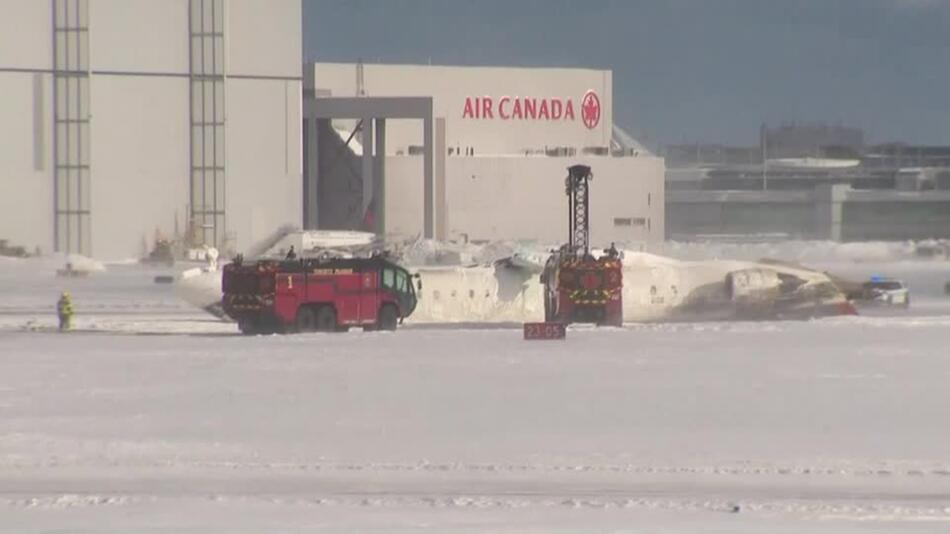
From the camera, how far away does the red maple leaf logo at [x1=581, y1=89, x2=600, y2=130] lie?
311ft

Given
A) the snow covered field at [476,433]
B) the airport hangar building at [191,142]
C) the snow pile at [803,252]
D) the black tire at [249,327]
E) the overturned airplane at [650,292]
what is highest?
the airport hangar building at [191,142]

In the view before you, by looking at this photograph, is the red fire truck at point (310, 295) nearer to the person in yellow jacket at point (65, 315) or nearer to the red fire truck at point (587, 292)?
the person in yellow jacket at point (65, 315)

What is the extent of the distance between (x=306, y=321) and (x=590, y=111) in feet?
187

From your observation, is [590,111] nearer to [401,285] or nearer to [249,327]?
[401,285]

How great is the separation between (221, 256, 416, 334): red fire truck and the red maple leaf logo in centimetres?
5493

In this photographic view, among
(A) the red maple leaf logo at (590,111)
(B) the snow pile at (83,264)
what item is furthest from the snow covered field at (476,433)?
(A) the red maple leaf logo at (590,111)

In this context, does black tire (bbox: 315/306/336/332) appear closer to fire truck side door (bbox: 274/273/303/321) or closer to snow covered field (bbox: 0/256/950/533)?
fire truck side door (bbox: 274/273/303/321)

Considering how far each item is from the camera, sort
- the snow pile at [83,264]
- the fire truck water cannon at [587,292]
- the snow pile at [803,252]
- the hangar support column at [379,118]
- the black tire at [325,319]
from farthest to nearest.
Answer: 1. the hangar support column at [379,118]
2. the snow pile at [803,252]
3. the snow pile at [83,264]
4. the fire truck water cannon at [587,292]
5. the black tire at [325,319]

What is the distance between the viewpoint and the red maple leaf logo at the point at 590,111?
311 ft

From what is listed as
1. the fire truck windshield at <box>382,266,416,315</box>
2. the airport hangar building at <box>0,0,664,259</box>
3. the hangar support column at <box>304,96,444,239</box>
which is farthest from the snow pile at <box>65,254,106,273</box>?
the fire truck windshield at <box>382,266,416,315</box>

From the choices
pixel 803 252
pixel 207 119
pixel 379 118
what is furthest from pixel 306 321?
pixel 379 118

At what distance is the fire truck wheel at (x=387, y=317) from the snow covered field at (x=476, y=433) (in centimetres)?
326

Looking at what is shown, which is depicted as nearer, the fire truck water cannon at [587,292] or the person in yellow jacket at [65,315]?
the person in yellow jacket at [65,315]

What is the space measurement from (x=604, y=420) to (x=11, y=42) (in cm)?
5758
